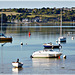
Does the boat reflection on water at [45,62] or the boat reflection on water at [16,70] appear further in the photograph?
the boat reflection on water at [45,62]

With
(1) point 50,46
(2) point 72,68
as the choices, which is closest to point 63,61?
(2) point 72,68

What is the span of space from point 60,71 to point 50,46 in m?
27.8

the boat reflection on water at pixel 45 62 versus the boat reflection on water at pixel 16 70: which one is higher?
the boat reflection on water at pixel 45 62

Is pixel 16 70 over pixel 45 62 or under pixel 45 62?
under

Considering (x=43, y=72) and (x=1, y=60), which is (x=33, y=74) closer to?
(x=43, y=72)

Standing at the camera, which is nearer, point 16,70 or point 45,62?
point 16,70

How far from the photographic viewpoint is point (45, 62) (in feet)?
161

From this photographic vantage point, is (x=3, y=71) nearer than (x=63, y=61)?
Yes

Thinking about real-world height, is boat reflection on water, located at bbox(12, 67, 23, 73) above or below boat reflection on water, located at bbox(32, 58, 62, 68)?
below

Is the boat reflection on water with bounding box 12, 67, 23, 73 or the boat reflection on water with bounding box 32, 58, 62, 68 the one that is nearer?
the boat reflection on water with bounding box 12, 67, 23, 73

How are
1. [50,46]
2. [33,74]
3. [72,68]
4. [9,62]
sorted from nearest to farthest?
[33,74] < [72,68] < [9,62] < [50,46]

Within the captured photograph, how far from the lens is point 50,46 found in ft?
227

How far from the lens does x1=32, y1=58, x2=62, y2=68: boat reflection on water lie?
4647cm

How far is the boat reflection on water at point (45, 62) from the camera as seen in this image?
46.5 m
